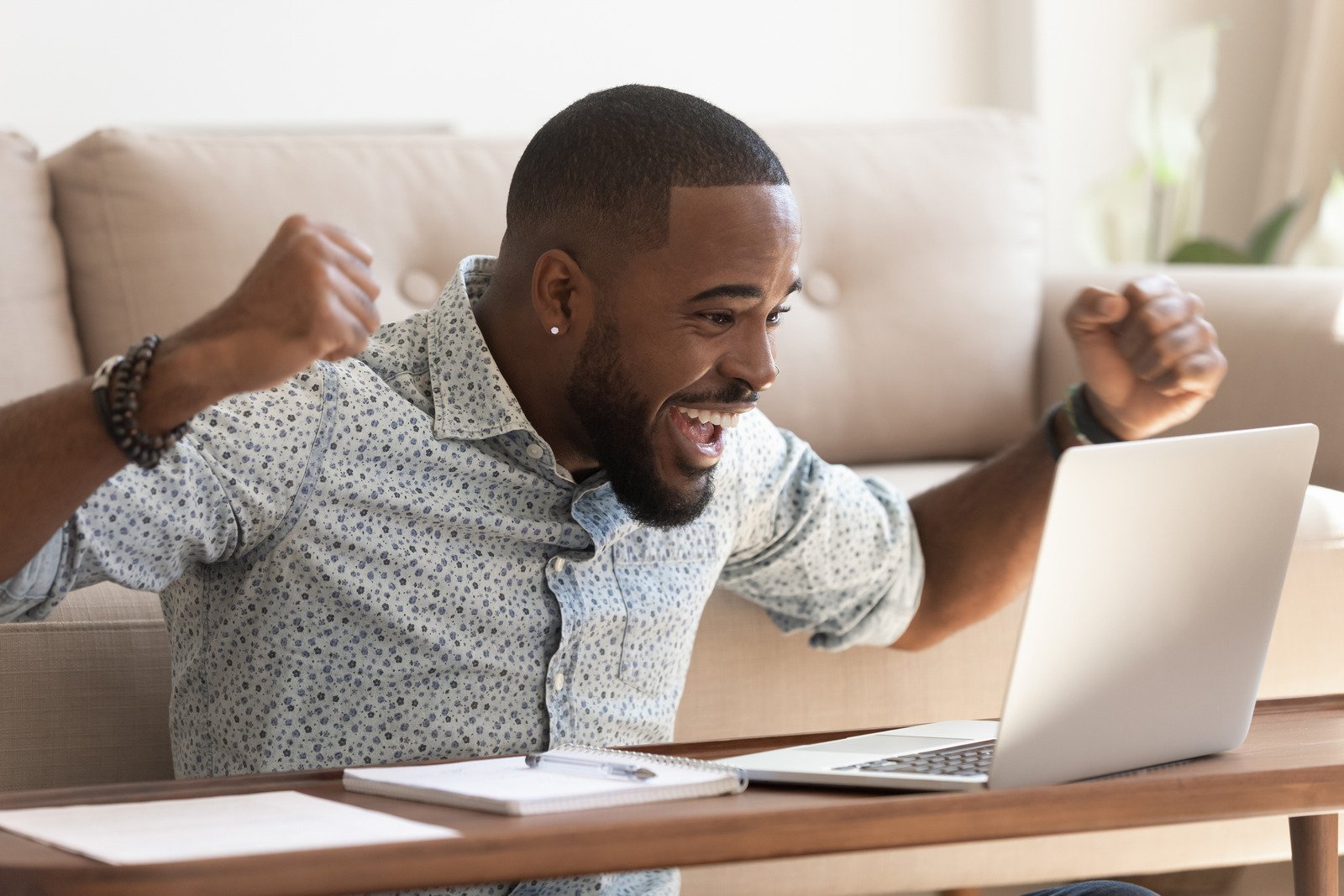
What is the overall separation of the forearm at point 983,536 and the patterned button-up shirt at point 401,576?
0.84 feet

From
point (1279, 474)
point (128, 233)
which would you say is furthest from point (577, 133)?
point (128, 233)

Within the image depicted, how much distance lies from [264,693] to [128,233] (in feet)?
2.68

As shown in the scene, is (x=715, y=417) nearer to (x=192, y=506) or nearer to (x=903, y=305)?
(x=192, y=506)

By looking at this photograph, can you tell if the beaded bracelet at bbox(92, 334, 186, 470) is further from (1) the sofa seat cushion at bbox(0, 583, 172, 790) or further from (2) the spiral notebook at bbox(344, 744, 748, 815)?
(1) the sofa seat cushion at bbox(0, 583, 172, 790)

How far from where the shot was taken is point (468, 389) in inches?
42.7

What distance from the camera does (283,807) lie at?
2.38 ft

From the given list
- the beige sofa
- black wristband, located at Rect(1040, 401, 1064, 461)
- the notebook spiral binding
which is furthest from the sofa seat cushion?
black wristband, located at Rect(1040, 401, 1064, 461)

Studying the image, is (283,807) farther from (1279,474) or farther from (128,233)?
(128,233)

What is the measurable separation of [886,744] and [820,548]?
1.23 feet

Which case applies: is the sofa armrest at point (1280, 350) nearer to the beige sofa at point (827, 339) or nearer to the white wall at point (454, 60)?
the beige sofa at point (827, 339)

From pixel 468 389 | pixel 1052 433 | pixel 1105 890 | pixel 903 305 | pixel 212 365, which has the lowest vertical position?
pixel 1105 890

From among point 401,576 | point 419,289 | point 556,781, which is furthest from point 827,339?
point 556,781

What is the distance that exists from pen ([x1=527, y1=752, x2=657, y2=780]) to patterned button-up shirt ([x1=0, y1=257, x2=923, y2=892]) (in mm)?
225

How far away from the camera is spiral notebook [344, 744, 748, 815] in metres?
0.72
